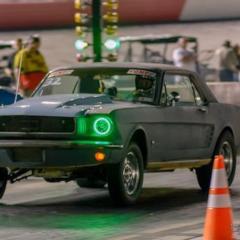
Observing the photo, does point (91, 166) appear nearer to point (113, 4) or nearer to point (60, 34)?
point (113, 4)

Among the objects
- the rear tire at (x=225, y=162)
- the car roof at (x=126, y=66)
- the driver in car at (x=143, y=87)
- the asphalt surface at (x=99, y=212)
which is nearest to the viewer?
the asphalt surface at (x=99, y=212)

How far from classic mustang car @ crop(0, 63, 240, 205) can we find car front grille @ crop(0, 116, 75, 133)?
0.01 meters

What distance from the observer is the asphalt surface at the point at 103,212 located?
30.4 feet

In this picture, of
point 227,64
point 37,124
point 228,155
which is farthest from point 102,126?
point 227,64

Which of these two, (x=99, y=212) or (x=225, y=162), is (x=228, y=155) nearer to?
(x=225, y=162)

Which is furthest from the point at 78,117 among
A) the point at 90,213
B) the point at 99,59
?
the point at 99,59

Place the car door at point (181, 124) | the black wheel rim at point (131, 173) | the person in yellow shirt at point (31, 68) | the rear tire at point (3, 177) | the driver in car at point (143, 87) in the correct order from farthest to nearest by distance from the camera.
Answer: the person in yellow shirt at point (31, 68) → the driver in car at point (143, 87) → the car door at point (181, 124) → the rear tire at point (3, 177) → the black wheel rim at point (131, 173)

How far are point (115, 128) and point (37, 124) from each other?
2.76 feet

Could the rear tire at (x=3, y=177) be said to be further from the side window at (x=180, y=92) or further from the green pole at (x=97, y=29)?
the green pole at (x=97, y=29)

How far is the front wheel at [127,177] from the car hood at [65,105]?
536 mm

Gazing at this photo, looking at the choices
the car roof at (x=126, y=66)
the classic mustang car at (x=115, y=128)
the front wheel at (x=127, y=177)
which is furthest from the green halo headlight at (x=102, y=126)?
the car roof at (x=126, y=66)

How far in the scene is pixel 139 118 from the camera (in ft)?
36.3

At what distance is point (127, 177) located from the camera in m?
11.0

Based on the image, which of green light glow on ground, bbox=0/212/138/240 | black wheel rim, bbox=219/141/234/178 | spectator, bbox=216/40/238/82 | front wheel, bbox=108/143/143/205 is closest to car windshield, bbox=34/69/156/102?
front wheel, bbox=108/143/143/205
